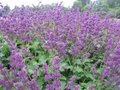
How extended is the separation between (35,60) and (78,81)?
0.42 metres

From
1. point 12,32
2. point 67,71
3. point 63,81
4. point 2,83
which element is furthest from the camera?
point 12,32

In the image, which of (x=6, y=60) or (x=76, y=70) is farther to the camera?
(x=6, y=60)

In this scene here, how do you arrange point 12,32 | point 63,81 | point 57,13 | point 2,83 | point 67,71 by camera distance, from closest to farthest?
point 2,83 < point 63,81 < point 67,71 < point 12,32 < point 57,13

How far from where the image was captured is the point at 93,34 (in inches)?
114

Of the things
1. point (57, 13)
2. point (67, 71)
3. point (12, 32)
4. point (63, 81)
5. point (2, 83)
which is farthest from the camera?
point (57, 13)

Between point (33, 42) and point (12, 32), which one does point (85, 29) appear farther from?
point (12, 32)

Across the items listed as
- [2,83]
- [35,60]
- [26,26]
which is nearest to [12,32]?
[26,26]

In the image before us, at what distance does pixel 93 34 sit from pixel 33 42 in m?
0.57

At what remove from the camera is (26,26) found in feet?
9.50

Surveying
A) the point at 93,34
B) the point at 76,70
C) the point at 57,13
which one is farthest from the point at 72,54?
the point at 57,13

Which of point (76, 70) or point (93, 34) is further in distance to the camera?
point (93, 34)

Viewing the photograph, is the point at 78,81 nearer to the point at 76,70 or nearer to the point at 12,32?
the point at 76,70

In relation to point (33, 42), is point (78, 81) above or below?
below

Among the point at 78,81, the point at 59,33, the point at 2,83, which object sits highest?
the point at 59,33
